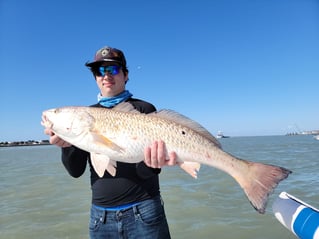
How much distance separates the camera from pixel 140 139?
284cm

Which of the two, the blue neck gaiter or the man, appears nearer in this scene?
the man

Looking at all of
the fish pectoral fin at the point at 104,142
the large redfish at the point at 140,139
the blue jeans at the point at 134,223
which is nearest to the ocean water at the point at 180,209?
the blue jeans at the point at 134,223

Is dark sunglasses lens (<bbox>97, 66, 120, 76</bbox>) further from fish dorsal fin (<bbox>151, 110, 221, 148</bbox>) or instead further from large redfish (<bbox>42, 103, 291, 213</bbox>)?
fish dorsal fin (<bbox>151, 110, 221, 148</bbox>)

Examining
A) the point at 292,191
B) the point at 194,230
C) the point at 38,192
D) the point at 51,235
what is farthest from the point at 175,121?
the point at 38,192

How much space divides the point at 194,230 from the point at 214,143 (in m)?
5.26

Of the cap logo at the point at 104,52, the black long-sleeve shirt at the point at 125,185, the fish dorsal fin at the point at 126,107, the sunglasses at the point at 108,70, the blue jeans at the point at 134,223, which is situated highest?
the cap logo at the point at 104,52

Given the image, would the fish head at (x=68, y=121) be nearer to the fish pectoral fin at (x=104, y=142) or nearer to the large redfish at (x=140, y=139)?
the large redfish at (x=140, y=139)

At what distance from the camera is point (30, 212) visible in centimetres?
973

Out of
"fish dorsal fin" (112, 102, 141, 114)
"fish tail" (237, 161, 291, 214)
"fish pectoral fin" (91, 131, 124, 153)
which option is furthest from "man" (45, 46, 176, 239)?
"fish tail" (237, 161, 291, 214)

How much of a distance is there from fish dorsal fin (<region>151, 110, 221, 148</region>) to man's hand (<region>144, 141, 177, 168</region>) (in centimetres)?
32

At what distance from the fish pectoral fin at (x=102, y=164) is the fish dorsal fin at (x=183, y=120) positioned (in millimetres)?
629

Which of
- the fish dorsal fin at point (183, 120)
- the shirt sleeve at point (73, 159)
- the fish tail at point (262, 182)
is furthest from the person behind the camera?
A: the shirt sleeve at point (73, 159)

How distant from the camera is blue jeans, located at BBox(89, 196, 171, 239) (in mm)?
2758

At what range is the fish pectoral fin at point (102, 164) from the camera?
9.09ft
